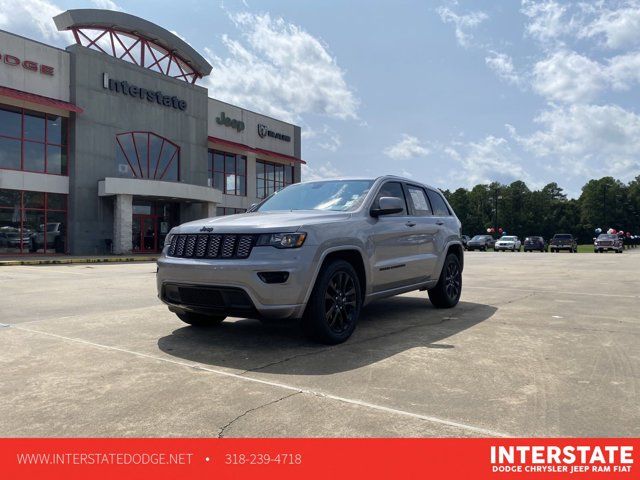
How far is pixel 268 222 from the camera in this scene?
4.84 metres

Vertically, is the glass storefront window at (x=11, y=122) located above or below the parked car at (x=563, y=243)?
above

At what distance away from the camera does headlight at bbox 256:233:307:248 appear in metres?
4.65

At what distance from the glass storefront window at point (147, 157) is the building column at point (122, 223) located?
2466mm

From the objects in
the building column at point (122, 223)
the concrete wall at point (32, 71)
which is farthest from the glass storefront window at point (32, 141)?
the building column at point (122, 223)

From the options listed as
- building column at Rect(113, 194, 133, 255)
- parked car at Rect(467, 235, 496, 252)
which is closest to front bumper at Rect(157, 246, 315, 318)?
building column at Rect(113, 194, 133, 255)

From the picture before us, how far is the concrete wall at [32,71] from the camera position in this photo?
24.3 m

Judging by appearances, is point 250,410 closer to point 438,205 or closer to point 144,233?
point 438,205

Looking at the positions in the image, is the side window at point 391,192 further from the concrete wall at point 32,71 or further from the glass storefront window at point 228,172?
the glass storefront window at point 228,172

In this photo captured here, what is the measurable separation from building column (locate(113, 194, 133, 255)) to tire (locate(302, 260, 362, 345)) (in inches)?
992

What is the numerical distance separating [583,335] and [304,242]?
3441 mm

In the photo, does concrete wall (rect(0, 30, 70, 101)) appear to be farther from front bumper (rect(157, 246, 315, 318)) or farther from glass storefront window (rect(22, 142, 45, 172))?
front bumper (rect(157, 246, 315, 318))

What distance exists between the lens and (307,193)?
634 cm
